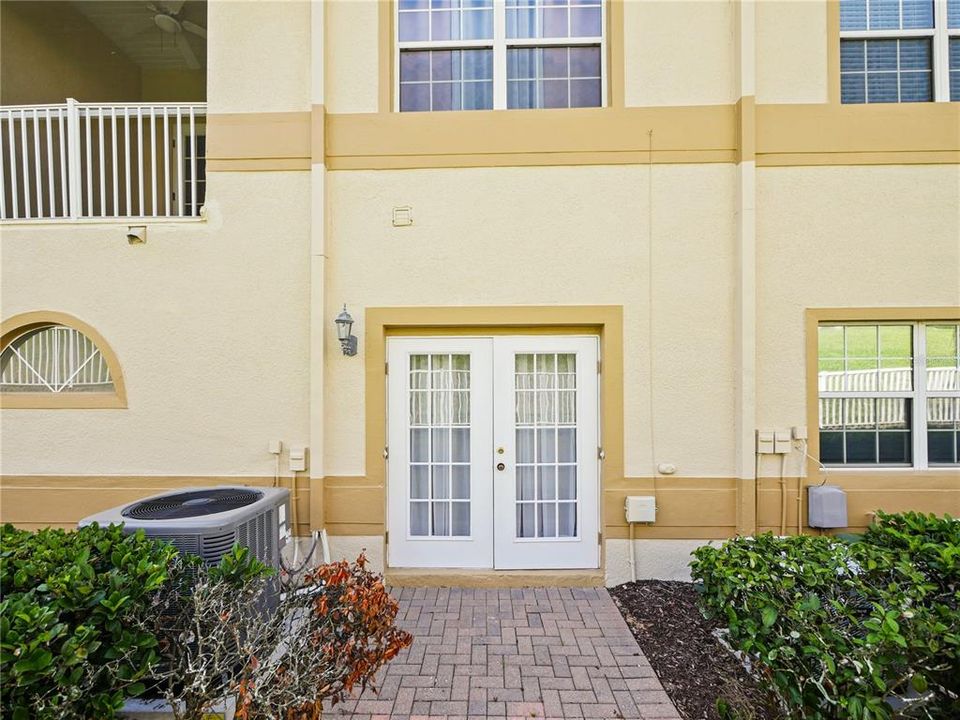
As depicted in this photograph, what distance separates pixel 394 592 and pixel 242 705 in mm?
2684

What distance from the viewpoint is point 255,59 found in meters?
5.12

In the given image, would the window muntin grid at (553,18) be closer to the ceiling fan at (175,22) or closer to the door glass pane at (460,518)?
the ceiling fan at (175,22)

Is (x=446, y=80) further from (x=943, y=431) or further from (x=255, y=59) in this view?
(x=943, y=431)

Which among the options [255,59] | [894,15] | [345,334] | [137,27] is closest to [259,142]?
[255,59]

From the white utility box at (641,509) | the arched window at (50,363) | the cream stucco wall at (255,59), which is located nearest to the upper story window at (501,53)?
the cream stucco wall at (255,59)

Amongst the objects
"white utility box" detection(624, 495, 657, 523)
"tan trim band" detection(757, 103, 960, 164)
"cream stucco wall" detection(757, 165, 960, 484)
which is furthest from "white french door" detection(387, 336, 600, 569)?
"tan trim band" detection(757, 103, 960, 164)

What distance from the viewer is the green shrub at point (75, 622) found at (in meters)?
2.06

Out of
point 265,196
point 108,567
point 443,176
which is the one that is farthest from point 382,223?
point 108,567

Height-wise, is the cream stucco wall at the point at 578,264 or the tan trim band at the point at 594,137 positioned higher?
the tan trim band at the point at 594,137

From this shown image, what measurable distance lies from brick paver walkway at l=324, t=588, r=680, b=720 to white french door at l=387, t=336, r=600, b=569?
488 mm

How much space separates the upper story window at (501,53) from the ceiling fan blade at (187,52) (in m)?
4.15

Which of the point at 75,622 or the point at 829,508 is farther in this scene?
the point at 829,508

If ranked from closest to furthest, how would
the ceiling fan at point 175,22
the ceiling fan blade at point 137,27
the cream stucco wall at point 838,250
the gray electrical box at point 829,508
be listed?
the gray electrical box at point 829,508 → the cream stucco wall at point 838,250 → the ceiling fan at point 175,22 → the ceiling fan blade at point 137,27

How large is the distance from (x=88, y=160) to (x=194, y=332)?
6.99 feet
